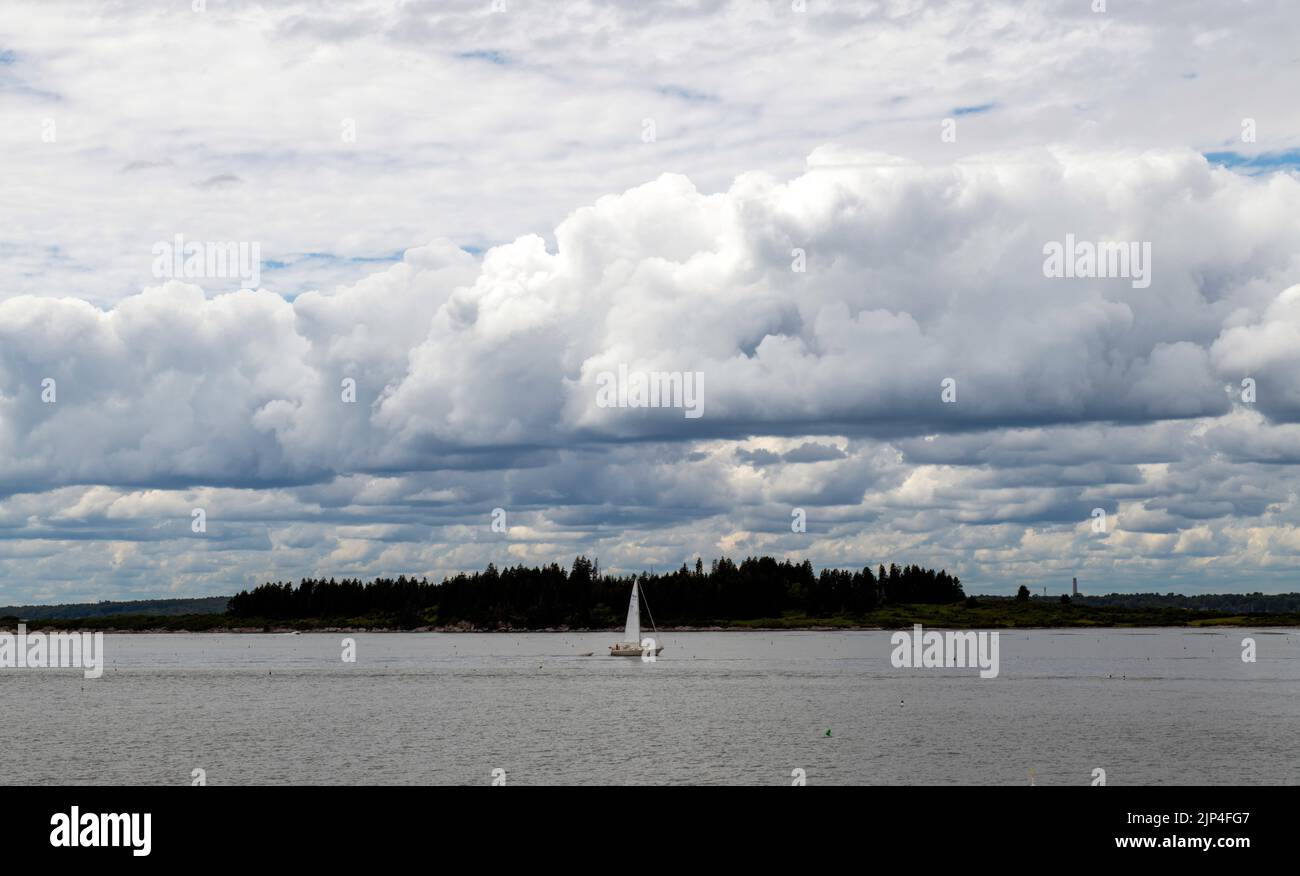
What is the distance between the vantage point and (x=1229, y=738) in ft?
440

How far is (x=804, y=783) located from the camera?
102 m

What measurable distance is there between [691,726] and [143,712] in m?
76.3

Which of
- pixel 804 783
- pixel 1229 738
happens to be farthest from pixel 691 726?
pixel 1229 738

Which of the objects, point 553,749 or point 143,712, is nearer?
point 553,749
